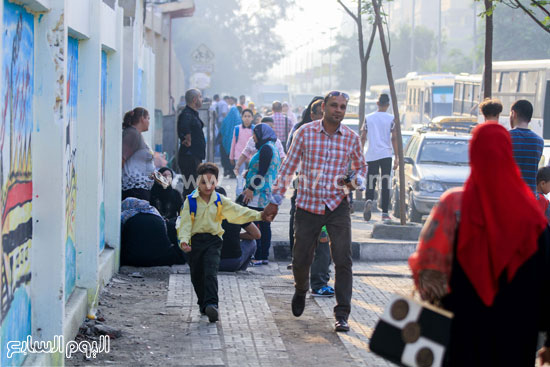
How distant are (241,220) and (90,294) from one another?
56.2 inches

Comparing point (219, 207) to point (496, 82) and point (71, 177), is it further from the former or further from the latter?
point (496, 82)

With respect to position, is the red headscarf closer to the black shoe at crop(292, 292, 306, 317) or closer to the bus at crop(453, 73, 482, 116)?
the black shoe at crop(292, 292, 306, 317)

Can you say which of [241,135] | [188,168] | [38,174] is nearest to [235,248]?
[188,168]

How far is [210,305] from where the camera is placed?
24.1ft

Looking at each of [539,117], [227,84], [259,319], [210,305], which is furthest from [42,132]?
[227,84]

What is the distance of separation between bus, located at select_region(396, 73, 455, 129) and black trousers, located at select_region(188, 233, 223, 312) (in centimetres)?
2559

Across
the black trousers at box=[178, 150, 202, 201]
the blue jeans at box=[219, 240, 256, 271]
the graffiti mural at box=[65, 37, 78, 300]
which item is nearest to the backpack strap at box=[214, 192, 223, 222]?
the graffiti mural at box=[65, 37, 78, 300]

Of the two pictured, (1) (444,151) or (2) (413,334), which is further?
(1) (444,151)

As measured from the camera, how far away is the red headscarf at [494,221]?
148 inches

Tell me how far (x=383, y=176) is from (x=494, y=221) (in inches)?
412

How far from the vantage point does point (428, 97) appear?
33562 mm

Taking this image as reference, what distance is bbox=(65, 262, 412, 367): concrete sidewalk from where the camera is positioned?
21.1 ft

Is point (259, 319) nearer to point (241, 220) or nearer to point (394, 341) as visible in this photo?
point (241, 220)

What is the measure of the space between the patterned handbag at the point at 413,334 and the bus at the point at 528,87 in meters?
18.4
